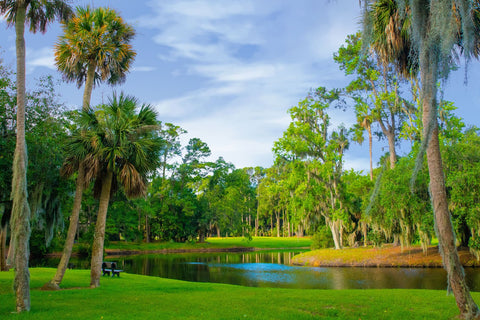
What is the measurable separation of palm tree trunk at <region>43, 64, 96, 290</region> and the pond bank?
21512 millimetres

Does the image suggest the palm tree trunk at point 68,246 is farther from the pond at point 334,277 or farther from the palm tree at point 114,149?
the pond at point 334,277

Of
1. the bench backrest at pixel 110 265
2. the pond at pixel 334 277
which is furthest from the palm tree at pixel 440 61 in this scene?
the bench backrest at pixel 110 265

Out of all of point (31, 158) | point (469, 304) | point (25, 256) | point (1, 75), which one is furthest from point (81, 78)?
point (469, 304)

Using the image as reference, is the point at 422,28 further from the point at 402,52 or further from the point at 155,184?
the point at 155,184

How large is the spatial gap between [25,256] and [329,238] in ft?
109

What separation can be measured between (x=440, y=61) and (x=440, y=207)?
10.8 ft

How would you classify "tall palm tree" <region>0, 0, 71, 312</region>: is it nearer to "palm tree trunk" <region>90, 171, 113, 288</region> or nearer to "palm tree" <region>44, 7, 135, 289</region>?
"palm tree" <region>44, 7, 135, 289</region>

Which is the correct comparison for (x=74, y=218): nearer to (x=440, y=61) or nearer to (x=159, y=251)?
(x=440, y=61)

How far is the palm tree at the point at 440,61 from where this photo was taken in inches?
268

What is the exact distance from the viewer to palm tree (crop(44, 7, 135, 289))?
14.9 m

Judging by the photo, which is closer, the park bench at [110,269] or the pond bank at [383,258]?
the park bench at [110,269]

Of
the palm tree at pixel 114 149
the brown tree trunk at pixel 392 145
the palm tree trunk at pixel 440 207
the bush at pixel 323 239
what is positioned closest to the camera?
the palm tree trunk at pixel 440 207

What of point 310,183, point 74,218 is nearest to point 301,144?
point 310,183

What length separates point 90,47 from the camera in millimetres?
14977
